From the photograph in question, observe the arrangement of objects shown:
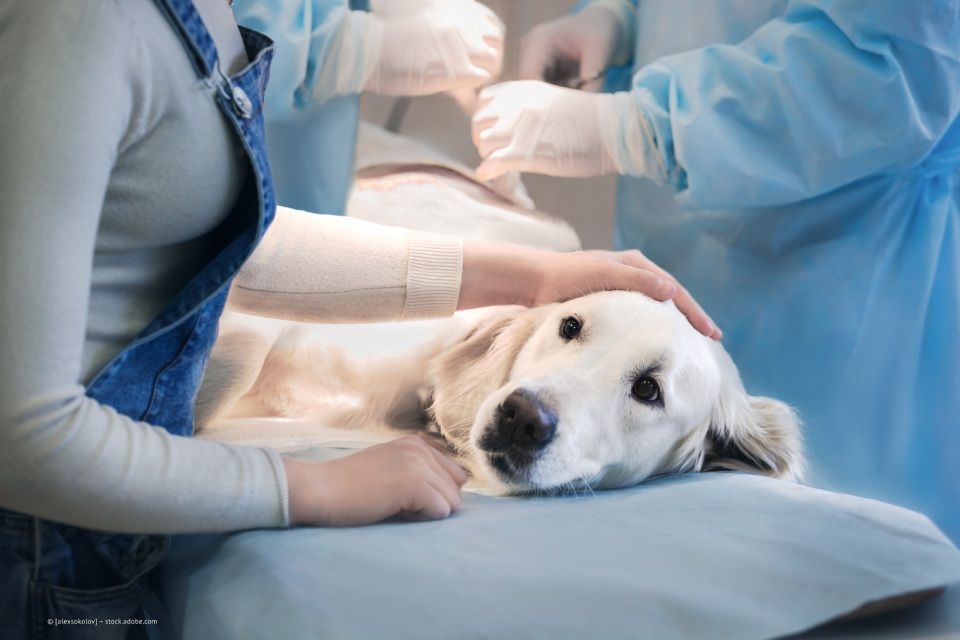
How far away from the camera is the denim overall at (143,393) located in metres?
0.65

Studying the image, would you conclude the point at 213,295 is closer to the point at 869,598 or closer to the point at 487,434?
the point at 487,434

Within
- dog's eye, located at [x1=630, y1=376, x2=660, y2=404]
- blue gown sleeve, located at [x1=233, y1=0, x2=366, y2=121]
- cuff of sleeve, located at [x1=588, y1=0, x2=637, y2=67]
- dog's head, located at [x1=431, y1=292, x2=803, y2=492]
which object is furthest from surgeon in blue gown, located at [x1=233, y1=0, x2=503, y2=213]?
dog's eye, located at [x1=630, y1=376, x2=660, y2=404]

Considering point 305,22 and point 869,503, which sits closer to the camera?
point 869,503

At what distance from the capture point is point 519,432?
2.87ft

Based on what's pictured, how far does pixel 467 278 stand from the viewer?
105cm

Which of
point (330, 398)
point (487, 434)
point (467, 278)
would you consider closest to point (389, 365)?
point (330, 398)

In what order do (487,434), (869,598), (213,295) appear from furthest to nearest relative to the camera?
(487,434), (213,295), (869,598)

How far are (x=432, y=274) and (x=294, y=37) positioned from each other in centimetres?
42

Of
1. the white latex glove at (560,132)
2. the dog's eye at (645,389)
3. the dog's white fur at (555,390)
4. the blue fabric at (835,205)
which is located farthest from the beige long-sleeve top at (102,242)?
the blue fabric at (835,205)

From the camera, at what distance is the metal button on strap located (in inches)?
25.8

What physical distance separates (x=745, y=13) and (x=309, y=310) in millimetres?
700

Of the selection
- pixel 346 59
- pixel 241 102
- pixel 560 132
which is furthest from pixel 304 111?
pixel 241 102

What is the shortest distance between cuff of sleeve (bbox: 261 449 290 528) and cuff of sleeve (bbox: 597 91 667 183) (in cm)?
73

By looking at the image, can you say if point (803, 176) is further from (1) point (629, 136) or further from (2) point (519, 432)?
(2) point (519, 432)
